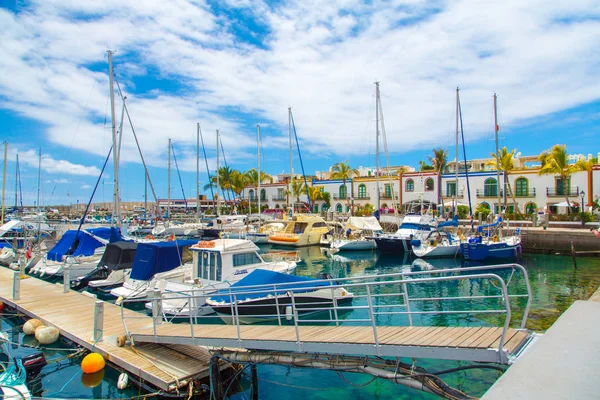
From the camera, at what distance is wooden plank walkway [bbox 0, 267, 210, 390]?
1014 cm

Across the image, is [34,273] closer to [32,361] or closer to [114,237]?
[114,237]

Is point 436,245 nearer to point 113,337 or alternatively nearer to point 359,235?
point 359,235

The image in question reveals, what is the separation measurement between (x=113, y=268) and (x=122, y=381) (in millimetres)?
14003

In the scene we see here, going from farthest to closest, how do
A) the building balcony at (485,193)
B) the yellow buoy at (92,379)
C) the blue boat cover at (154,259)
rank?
the building balcony at (485,193) → the blue boat cover at (154,259) → the yellow buoy at (92,379)

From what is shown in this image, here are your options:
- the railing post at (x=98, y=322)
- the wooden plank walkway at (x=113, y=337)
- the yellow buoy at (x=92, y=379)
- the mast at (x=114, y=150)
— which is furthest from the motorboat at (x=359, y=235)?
the yellow buoy at (x=92, y=379)

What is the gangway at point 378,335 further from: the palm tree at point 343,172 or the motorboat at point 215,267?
the palm tree at point 343,172

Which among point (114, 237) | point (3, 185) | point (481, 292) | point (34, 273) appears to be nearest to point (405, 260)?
point (481, 292)

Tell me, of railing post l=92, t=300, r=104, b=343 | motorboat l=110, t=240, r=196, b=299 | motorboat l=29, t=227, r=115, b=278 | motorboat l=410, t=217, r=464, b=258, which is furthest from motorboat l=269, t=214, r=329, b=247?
railing post l=92, t=300, r=104, b=343

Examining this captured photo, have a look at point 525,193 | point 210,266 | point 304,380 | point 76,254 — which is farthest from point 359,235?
point 304,380

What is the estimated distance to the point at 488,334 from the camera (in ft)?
23.5

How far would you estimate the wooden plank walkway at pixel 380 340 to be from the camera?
6652 millimetres

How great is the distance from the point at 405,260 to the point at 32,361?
100 ft

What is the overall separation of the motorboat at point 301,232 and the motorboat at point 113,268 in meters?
24.5

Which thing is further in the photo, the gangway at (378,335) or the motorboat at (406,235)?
the motorboat at (406,235)
